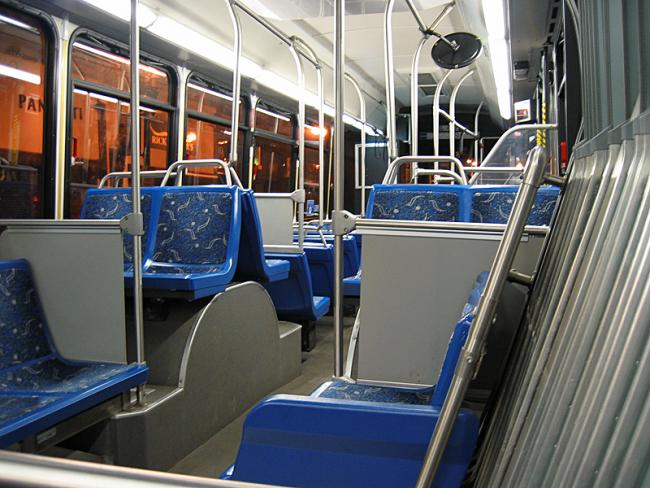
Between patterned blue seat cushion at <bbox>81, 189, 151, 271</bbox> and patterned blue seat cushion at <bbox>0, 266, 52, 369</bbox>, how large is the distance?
0.79m

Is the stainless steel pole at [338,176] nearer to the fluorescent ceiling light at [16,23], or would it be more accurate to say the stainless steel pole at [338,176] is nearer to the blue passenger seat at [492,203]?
the blue passenger seat at [492,203]

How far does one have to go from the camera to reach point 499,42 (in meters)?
5.83

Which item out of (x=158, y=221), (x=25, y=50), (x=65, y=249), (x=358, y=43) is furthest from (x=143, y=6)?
(x=358, y=43)

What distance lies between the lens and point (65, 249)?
264 cm

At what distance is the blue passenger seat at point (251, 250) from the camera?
3.45 m

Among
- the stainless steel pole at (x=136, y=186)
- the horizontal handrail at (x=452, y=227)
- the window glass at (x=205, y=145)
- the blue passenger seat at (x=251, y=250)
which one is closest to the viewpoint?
the horizontal handrail at (x=452, y=227)

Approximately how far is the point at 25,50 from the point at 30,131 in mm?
576

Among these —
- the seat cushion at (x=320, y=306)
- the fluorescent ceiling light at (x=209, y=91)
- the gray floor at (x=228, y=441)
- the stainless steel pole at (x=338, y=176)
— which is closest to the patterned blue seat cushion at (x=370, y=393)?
the stainless steel pole at (x=338, y=176)

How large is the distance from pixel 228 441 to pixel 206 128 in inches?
181

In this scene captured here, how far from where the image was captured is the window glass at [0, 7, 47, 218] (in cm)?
407

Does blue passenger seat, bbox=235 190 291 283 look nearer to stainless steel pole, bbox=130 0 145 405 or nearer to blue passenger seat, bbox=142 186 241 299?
blue passenger seat, bbox=142 186 241 299

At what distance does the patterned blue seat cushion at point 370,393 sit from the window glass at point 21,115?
313 cm

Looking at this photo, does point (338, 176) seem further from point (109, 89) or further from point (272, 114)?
point (272, 114)

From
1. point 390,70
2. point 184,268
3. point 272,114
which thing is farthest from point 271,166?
point 184,268
